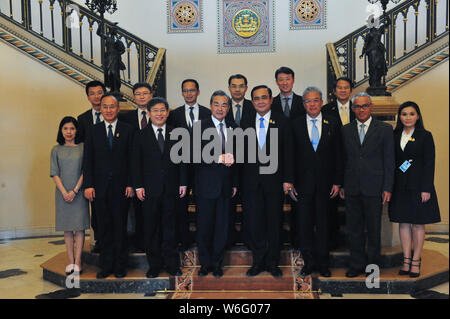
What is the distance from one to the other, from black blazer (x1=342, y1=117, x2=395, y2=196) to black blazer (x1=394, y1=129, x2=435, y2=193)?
16 cm

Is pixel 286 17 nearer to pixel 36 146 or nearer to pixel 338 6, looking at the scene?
pixel 338 6

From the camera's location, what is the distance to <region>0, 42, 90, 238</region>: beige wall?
5945 mm

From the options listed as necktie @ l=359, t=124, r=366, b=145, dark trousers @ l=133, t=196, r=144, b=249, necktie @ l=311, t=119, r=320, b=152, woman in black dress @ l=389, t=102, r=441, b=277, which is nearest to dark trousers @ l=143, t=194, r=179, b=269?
dark trousers @ l=133, t=196, r=144, b=249

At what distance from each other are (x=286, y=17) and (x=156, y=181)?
4923mm

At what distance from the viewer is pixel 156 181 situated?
11.9 ft

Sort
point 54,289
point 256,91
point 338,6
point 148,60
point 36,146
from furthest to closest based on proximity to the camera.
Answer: point 338,6 < point 148,60 < point 36,146 < point 54,289 < point 256,91

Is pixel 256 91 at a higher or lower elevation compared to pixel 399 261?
higher

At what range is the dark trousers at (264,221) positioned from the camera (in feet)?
11.9

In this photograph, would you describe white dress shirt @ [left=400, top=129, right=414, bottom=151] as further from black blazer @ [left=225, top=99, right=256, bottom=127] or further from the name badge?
black blazer @ [left=225, top=99, right=256, bottom=127]

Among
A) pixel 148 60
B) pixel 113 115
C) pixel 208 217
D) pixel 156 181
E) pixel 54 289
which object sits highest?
pixel 148 60

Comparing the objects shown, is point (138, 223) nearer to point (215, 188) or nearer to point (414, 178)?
point (215, 188)

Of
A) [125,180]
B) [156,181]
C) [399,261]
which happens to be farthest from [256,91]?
[399,261]

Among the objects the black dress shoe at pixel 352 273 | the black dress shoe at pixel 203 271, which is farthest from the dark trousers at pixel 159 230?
the black dress shoe at pixel 352 273

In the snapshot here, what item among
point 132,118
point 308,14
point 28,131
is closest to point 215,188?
point 132,118
